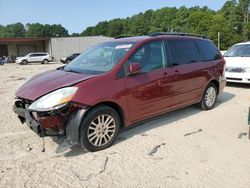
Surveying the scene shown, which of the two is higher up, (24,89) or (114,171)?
(24,89)

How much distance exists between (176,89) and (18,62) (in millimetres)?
35997

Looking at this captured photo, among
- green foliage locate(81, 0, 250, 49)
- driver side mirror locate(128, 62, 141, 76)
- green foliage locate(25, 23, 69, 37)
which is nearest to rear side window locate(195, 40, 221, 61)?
driver side mirror locate(128, 62, 141, 76)

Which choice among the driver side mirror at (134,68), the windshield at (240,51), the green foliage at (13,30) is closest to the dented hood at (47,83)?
Result: the driver side mirror at (134,68)

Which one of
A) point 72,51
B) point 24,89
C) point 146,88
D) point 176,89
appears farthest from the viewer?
point 72,51

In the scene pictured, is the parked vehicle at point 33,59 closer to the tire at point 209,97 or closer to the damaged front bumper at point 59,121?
the tire at point 209,97

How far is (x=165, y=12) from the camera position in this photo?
91.6 m

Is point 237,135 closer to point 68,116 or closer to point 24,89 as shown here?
point 68,116

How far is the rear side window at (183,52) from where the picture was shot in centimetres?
554

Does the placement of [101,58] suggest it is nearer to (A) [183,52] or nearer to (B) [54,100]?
(B) [54,100]

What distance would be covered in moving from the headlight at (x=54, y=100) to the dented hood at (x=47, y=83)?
0.11 m

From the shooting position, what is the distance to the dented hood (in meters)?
4.17

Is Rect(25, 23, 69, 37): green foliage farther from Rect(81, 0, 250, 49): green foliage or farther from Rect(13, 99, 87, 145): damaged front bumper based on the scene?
Rect(13, 99, 87, 145): damaged front bumper

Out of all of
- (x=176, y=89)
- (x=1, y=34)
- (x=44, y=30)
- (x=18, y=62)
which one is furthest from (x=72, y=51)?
(x=1, y=34)

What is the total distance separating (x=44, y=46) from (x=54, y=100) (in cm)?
4602
